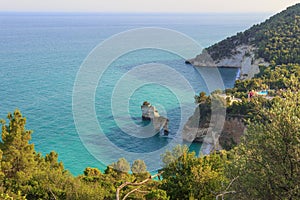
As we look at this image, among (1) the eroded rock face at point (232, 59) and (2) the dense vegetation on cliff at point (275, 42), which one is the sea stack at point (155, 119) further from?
(1) the eroded rock face at point (232, 59)

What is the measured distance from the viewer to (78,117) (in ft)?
108

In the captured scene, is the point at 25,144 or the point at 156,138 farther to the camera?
the point at 156,138

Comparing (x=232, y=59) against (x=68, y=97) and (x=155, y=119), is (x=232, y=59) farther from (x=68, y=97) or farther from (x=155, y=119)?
(x=155, y=119)

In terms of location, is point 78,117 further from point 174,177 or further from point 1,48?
point 1,48

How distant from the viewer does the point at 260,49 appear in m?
47.8

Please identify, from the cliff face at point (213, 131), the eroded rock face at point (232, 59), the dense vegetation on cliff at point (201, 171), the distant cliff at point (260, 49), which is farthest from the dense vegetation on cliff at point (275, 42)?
the dense vegetation on cliff at point (201, 171)

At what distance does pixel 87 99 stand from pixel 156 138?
11432 millimetres

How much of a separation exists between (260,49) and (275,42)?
8.10 feet

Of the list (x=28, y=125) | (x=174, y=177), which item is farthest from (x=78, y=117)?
(x=174, y=177)

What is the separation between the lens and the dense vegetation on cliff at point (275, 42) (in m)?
42.7

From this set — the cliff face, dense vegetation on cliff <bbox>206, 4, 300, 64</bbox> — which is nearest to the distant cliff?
dense vegetation on cliff <bbox>206, 4, 300, 64</bbox>

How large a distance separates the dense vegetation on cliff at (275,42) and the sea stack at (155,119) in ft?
59.2

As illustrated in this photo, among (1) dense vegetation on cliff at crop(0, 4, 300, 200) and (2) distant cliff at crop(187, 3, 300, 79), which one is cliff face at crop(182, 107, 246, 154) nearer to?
(1) dense vegetation on cliff at crop(0, 4, 300, 200)

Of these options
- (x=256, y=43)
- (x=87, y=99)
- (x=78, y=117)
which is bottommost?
(x=78, y=117)
